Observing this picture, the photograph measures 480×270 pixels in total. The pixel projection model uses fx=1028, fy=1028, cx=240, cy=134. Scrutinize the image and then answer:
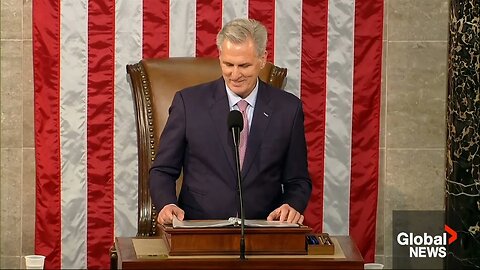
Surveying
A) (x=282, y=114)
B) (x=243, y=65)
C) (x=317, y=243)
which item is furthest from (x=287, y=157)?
(x=317, y=243)

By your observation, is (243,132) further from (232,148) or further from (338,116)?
(338,116)

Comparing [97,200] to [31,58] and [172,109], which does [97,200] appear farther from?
[172,109]

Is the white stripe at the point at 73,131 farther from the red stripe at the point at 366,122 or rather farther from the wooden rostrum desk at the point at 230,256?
the wooden rostrum desk at the point at 230,256

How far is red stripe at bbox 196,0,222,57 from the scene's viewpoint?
5848mm

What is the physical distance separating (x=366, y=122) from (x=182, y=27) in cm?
120

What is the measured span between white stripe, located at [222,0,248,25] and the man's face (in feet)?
4.07

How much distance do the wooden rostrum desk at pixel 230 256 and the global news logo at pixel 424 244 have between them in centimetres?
234

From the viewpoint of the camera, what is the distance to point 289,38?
232 inches

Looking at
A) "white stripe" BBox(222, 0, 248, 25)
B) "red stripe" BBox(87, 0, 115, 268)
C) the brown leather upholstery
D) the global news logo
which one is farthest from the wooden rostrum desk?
the global news logo

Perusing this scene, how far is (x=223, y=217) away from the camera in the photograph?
15.4 ft

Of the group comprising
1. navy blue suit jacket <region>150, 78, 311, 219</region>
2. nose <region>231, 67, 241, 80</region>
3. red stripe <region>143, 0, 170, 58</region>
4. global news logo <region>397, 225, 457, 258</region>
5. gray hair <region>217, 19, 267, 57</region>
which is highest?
red stripe <region>143, 0, 170, 58</region>

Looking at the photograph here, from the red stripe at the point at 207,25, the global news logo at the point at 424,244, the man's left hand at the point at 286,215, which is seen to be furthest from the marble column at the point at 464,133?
the man's left hand at the point at 286,215

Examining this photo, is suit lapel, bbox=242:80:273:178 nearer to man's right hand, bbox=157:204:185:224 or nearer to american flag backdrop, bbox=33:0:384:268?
man's right hand, bbox=157:204:185:224

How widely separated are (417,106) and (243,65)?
6.14 ft
